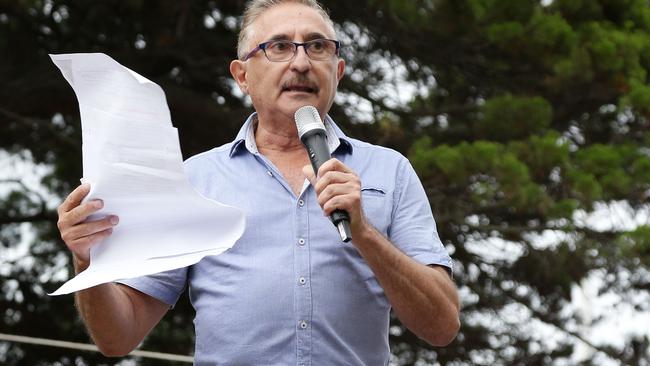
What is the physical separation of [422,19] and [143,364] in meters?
3.74

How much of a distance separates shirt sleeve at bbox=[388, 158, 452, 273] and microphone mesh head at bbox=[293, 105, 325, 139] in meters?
0.24

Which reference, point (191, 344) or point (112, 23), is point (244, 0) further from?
point (191, 344)

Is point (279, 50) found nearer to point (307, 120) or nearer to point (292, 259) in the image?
point (307, 120)

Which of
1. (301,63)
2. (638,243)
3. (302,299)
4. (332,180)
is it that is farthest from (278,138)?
(638,243)

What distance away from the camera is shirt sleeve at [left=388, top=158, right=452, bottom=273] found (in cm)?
219

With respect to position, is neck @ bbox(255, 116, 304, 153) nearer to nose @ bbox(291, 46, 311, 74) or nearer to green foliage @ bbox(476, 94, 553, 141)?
nose @ bbox(291, 46, 311, 74)

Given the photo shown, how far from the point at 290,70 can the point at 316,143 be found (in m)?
0.31

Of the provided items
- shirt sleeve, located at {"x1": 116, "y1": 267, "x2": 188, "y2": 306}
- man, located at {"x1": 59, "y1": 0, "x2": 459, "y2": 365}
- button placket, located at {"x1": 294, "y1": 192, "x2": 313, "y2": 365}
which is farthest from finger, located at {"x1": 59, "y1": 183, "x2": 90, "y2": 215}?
button placket, located at {"x1": 294, "y1": 192, "x2": 313, "y2": 365}

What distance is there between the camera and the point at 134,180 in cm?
198

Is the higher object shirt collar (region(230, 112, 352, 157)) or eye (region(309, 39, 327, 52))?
eye (region(309, 39, 327, 52))

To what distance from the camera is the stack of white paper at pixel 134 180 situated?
→ 6.40 ft

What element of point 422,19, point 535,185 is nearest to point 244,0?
point 422,19

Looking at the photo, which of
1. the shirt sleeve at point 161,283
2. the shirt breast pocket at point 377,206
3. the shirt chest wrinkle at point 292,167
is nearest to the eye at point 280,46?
the shirt chest wrinkle at point 292,167

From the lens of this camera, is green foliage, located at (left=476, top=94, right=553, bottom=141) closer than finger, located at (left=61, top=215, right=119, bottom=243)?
Answer: No
